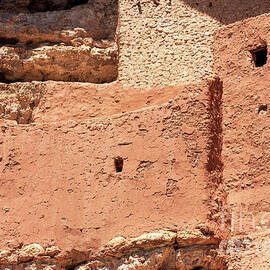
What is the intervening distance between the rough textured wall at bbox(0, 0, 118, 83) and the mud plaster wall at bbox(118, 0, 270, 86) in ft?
2.44

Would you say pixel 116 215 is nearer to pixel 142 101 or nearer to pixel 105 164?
pixel 105 164

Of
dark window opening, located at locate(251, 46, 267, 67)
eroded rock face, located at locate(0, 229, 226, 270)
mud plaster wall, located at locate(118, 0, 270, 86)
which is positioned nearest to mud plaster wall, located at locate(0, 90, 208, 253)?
eroded rock face, located at locate(0, 229, 226, 270)

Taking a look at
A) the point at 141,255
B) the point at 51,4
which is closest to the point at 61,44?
the point at 51,4

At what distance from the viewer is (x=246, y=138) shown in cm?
1238

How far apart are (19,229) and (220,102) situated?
332cm

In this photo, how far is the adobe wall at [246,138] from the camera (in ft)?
38.1

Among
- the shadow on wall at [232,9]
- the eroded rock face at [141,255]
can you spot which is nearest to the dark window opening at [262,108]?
the eroded rock face at [141,255]

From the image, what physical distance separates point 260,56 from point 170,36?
131 inches

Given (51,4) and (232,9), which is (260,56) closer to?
(232,9)

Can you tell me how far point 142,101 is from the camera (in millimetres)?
15273

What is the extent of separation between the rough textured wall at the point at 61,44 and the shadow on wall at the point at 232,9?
1.89 metres

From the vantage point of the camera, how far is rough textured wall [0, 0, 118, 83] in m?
16.8

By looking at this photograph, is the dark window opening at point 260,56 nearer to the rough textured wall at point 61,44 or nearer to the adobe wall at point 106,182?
the adobe wall at point 106,182

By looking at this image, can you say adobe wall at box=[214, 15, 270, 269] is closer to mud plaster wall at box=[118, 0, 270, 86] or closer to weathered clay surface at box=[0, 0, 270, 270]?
weathered clay surface at box=[0, 0, 270, 270]
